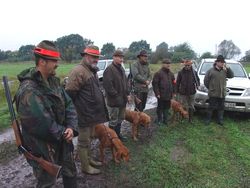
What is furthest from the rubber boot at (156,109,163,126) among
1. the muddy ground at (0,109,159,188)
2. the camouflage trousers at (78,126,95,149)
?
the camouflage trousers at (78,126,95,149)

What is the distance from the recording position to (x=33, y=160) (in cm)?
352

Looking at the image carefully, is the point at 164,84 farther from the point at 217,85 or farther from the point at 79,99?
the point at 79,99

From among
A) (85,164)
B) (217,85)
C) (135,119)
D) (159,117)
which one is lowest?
(159,117)

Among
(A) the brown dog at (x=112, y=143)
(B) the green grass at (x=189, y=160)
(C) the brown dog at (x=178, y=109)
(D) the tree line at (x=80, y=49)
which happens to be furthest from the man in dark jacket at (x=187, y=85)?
(D) the tree line at (x=80, y=49)

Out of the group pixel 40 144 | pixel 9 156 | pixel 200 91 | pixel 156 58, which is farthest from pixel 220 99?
pixel 156 58

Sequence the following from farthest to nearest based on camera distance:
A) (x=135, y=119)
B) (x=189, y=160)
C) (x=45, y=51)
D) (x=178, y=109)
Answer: (x=178, y=109)
(x=135, y=119)
(x=189, y=160)
(x=45, y=51)

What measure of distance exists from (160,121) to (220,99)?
1.73 meters

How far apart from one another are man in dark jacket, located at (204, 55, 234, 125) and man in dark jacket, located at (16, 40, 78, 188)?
19.4ft

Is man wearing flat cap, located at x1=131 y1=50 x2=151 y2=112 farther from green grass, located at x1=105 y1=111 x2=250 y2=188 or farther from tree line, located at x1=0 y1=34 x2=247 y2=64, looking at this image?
tree line, located at x1=0 y1=34 x2=247 y2=64

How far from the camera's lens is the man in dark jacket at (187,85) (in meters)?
9.09

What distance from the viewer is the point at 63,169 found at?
12.6 feet

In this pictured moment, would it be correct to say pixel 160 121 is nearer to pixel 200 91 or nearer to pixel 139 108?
pixel 139 108

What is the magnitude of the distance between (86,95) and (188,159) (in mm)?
2425

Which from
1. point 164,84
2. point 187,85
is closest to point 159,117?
point 164,84
